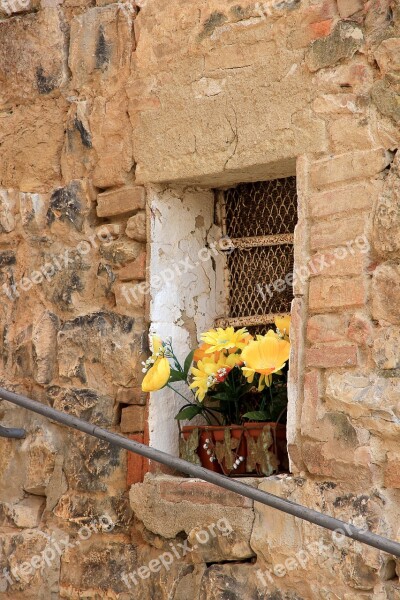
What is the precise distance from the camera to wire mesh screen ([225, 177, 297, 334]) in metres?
3.63

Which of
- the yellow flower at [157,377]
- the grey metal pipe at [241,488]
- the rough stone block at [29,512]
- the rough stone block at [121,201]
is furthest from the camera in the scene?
the rough stone block at [29,512]

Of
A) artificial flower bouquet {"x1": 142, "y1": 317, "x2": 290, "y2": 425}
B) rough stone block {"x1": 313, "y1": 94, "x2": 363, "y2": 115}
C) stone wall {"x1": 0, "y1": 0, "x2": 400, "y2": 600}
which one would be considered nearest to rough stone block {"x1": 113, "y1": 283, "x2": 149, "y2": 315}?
stone wall {"x1": 0, "y1": 0, "x2": 400, "y2": 600}

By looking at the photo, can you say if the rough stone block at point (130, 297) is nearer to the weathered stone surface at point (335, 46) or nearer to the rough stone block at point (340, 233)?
the rough stone block at point (340, 233)

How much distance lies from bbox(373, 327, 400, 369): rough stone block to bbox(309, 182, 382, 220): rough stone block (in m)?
0.37

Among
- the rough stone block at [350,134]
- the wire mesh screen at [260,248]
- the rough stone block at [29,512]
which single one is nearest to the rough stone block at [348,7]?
the rough stone block at [350,134]

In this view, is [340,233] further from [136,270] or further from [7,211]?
[7,211]

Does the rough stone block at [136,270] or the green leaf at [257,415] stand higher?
the rough stone block at [136,270]

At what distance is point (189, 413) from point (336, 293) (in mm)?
714

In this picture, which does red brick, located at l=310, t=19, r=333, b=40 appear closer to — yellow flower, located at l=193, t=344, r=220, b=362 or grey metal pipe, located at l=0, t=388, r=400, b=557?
yellow flower, located at l=193, t=344, r=220, b=362

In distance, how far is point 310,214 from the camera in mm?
3264

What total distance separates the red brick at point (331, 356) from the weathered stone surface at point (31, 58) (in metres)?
1.44

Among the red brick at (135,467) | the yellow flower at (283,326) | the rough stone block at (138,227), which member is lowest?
the red brick at (135,467)

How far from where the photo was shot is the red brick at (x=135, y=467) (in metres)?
3.56

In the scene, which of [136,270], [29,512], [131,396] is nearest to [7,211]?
[136,270]
